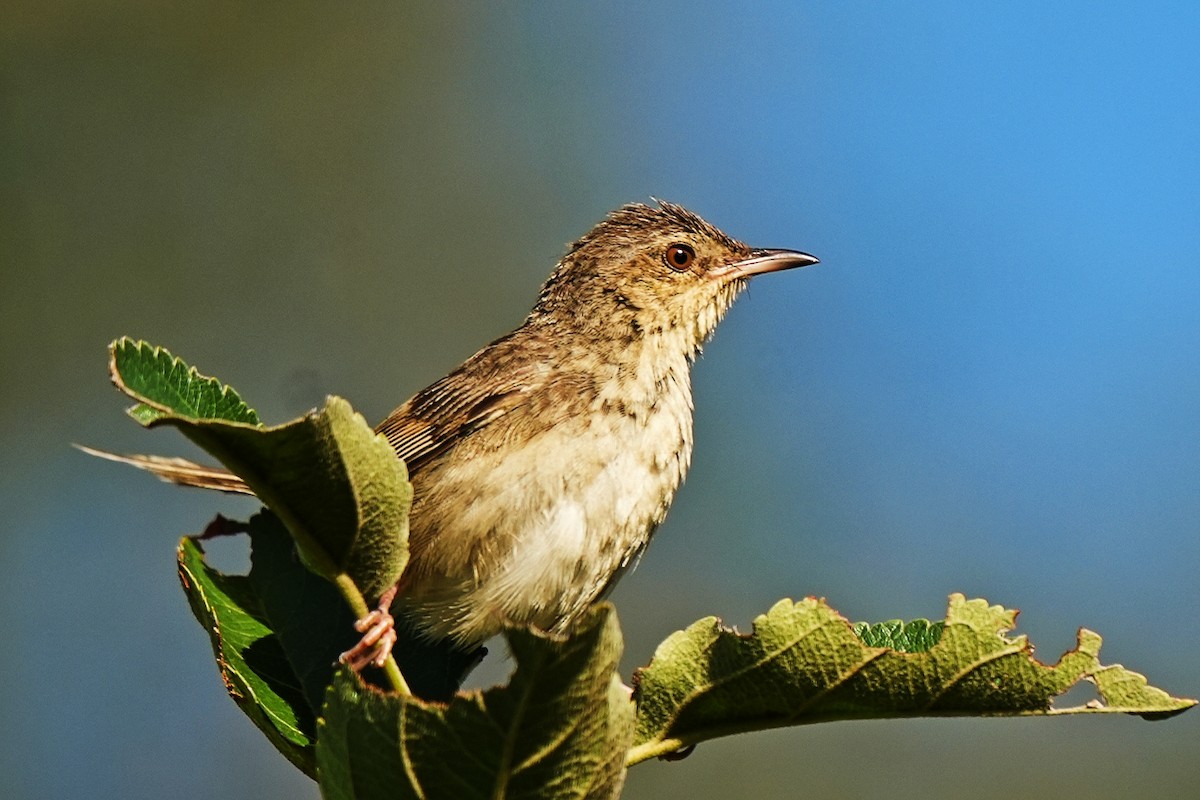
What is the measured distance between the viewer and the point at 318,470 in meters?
2.09

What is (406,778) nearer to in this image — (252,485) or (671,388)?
(252,485)

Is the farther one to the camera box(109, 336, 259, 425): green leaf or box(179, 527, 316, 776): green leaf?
box(179, 527, 316, 776): green leaf

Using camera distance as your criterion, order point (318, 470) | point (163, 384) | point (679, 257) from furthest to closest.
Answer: point (679, 257) → point (163, 384) → point (318, 470)

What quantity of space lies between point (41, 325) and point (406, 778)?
29.6 feet

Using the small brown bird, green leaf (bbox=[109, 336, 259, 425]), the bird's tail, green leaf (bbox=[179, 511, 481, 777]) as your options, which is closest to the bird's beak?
the small brown bird

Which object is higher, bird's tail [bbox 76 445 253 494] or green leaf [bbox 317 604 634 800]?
bird's tail [bbox 76 445 253 494]

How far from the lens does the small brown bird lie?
366cm

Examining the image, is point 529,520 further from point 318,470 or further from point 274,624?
point 318,470

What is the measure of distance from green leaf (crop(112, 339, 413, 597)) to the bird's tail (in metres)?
0.26

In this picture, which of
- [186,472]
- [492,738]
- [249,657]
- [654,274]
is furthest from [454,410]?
[492,738]

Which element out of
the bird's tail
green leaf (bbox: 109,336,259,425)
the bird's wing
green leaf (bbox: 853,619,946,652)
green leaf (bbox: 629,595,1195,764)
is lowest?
green leaf (bbox: 629,595,1195,764)

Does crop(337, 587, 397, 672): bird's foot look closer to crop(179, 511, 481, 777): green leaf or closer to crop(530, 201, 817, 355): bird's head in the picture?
crop(179, 511, 481, 777): green leaf

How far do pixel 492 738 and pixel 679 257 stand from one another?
129 inches

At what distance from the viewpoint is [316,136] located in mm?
11258
